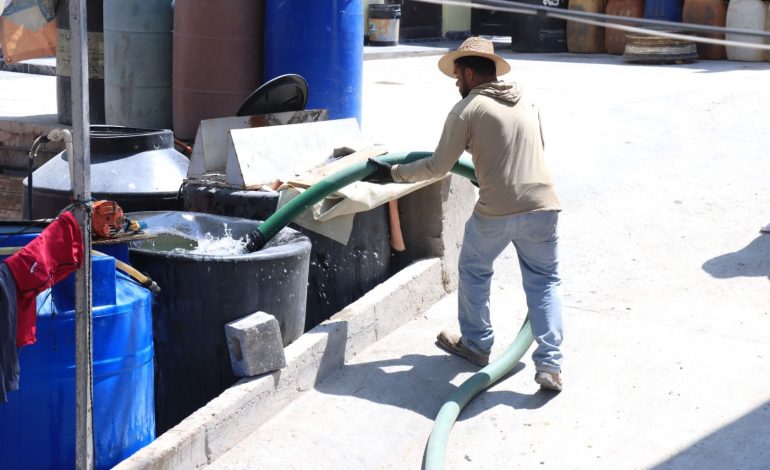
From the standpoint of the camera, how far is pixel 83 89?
3.39 m

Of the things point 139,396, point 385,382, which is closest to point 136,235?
point 139,396

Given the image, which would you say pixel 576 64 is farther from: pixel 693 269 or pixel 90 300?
pixel 90 300

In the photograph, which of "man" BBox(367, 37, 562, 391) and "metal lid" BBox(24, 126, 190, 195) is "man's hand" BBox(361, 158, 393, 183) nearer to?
"man" BBox(367, 37, 562, 391)

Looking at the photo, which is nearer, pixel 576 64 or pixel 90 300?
pixel 90 300

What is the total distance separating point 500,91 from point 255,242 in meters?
1.35

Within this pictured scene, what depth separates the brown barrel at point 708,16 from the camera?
14.5 meters

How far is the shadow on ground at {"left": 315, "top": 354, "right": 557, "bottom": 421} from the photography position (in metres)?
4.96

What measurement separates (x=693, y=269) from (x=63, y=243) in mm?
4306

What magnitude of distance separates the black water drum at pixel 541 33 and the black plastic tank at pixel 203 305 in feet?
38.3

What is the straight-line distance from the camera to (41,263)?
3.47 meters

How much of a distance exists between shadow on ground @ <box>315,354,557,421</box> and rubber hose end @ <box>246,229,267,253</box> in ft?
2.32

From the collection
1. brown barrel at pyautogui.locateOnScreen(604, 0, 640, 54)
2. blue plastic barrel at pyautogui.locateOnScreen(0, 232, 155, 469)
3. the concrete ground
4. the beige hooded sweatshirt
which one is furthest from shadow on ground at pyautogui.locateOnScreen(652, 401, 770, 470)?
brown barrel at pyautogui.locateOnScreen(604, 0, 640, 54)

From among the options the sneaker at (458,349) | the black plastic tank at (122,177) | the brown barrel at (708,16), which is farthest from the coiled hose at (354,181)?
the brown barrel at (708,16)

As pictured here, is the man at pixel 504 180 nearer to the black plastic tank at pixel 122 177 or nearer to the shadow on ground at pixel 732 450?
the shadow on ground at pixel 732 450
